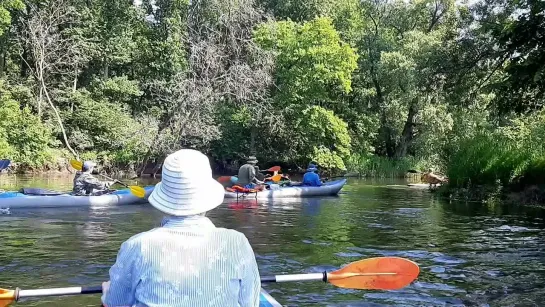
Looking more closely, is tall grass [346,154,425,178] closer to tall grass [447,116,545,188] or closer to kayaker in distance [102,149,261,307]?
tall grass [447,116,545,188]

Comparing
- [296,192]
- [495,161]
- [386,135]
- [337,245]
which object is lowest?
[337,245]

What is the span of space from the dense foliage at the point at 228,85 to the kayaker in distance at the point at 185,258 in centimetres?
2014

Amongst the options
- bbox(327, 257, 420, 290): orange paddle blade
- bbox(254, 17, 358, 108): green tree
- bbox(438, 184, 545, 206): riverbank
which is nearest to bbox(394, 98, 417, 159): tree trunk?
bbox(254, 17, 358, 108): green tree

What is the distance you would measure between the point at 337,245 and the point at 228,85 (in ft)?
55.0

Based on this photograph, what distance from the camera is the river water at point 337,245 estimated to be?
20.6ft

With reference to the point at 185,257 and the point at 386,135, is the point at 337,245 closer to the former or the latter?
the point at 185,257

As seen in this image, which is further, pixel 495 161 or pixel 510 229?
pixel 495 161

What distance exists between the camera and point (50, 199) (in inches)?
500

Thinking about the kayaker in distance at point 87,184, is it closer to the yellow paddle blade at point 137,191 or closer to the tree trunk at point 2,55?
the yellow paddle blade at point 137,191

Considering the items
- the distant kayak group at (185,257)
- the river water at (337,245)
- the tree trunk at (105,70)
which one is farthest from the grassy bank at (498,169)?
the tree trunk at (105,70)

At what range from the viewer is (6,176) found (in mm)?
22766

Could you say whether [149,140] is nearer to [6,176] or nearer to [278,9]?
[6,176]

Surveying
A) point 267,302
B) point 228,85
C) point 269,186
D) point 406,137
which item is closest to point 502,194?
point 269,186

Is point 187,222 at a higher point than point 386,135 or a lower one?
lower
